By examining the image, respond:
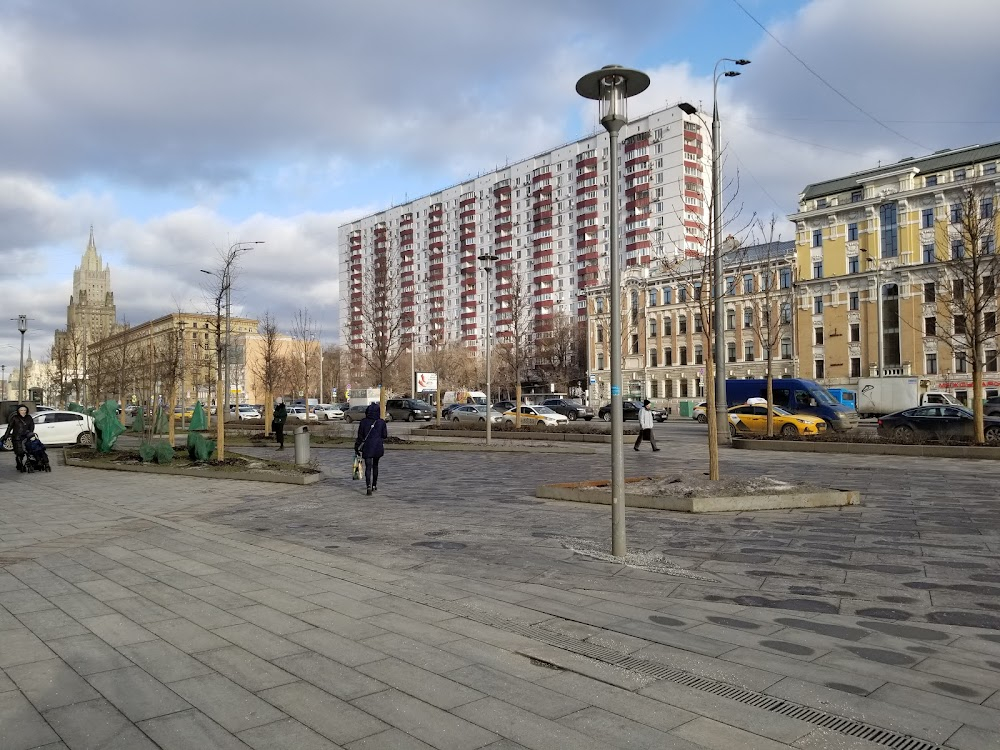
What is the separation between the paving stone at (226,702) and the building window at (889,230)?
68.4m

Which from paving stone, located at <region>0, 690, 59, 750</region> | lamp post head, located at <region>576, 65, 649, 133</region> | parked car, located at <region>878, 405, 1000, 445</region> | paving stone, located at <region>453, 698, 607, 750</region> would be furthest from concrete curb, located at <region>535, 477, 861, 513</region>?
parked car, located at <region>878, 405, 1000, 445</region>

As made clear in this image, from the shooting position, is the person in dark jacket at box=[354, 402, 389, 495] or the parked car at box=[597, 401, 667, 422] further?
the parked car at box=[597, 401, 667, 422]

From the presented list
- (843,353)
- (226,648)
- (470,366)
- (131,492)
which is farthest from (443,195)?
(226,648)

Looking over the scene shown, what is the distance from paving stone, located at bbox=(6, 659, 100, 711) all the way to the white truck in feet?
164

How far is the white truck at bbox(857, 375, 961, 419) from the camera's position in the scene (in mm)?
46781

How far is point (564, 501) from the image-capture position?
12.3 meters

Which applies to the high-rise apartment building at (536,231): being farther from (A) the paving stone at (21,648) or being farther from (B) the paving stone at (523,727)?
(B) the paving stone at (523,727)

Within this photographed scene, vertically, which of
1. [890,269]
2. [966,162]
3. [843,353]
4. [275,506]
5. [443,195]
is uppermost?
[443,195]

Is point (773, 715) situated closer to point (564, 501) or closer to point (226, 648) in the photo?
point (226, 648)

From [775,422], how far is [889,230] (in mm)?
41719

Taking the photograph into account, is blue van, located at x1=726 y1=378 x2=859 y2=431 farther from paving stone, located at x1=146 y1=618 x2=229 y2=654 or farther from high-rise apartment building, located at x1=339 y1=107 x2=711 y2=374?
high-rise apartment building, located at x1=339 y1=107 x2=711 y2=374

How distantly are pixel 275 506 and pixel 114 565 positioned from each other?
4.90m

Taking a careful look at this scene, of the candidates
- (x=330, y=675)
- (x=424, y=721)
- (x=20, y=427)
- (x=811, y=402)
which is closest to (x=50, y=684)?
(x=330, y=675)

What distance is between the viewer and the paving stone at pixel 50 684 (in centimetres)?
402
